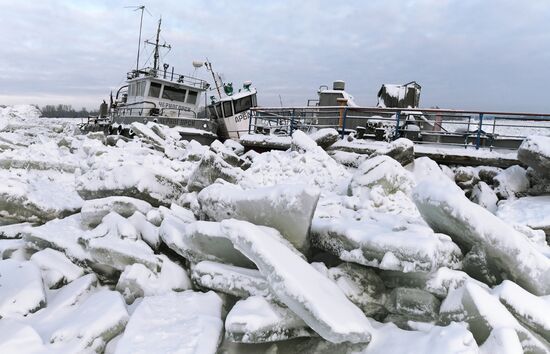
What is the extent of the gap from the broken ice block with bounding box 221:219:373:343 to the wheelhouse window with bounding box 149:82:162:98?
22726 millimetres

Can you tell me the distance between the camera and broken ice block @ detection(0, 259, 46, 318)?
3.32 m

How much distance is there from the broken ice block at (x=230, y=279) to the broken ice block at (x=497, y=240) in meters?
1.49

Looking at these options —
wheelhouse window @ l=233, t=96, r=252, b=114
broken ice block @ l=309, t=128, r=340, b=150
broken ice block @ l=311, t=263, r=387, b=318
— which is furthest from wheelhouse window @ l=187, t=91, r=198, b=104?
broken ice block @ l=311, t=263, r=387, b=318

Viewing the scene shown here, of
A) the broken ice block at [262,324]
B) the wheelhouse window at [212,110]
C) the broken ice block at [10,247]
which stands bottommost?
the broken ice block at [10,247]

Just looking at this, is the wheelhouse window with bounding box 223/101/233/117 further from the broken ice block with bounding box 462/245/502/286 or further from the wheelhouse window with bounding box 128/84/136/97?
the broken ice block with bounding box 462/245/502/286

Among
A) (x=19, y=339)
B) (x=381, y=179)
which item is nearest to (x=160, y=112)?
(x=381, y=179)

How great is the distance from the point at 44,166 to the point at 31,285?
787 cm

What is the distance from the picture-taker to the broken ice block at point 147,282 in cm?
352

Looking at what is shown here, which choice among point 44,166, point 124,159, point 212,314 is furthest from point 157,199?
point 44,166

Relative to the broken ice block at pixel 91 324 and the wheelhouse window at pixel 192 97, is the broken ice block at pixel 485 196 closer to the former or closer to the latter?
the broken ice block at pixel 91 324

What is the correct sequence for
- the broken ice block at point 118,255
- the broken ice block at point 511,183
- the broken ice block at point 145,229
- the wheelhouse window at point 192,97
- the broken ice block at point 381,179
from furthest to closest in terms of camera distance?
the wheelhouse window at point 192,97, the broken ice block at point 511,183, the broken ice block at point 381,179, the broken ice block at point 145,229, the broken ice block at point 118,255

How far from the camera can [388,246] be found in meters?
3.17

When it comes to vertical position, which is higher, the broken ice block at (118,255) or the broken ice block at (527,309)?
the broken ice block at (527,309)

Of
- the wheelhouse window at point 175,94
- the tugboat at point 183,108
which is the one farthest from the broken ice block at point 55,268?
the wheelhouse window at point 175,94
